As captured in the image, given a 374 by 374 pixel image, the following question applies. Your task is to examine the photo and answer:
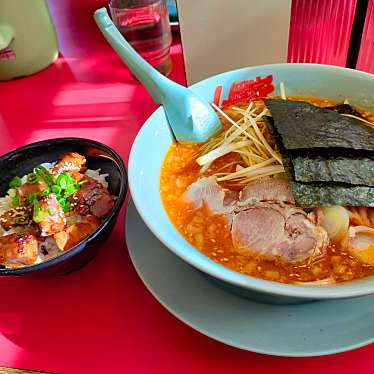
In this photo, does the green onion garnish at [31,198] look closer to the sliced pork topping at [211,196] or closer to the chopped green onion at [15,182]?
the chopped green onion at [15,182]

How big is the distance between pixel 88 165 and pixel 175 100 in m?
0.30

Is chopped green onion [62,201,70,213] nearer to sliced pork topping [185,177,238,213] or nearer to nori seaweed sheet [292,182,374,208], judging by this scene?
sliced pork topping [185,177,238,213]

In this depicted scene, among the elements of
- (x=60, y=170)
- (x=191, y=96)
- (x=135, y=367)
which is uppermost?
(x=191, y=96)

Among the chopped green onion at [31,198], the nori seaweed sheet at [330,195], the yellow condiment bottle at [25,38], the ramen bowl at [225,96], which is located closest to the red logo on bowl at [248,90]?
the ramen bowl at [225,96]

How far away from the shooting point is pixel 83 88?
1.56 meters

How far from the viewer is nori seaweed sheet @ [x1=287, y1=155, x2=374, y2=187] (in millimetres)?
767

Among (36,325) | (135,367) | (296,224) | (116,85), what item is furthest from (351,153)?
(116,85)

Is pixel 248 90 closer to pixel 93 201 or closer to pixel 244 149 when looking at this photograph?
pixel 244 149

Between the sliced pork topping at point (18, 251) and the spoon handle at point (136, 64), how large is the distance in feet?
1.46

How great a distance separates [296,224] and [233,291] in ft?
0.56

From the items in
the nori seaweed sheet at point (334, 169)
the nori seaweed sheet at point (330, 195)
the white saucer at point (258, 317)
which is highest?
the nori seaweed sheet at point (334, 169)

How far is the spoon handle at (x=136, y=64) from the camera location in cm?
99

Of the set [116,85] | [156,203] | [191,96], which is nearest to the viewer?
[156,203]

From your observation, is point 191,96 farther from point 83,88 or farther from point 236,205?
point 83,88
